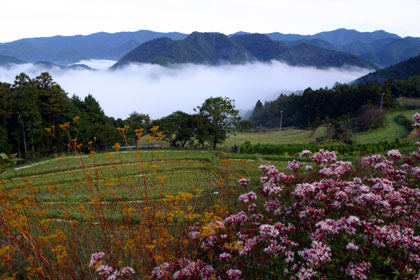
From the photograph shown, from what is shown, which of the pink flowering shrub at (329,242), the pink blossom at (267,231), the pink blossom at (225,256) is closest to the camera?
the pink flowering shrub at (329,242)

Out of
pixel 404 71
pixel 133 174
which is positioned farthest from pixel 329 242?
pixel 404 71

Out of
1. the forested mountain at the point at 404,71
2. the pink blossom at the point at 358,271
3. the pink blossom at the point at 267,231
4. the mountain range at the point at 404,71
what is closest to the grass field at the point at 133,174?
the pink blossom at the point at 267,231

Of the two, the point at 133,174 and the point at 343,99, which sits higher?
the point at 343,99

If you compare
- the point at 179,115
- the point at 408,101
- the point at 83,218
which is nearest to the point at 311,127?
the point at 408,101

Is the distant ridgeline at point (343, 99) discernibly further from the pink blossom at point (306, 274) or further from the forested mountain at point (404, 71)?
the pink blossom at point (306, 274)

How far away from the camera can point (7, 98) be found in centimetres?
3488

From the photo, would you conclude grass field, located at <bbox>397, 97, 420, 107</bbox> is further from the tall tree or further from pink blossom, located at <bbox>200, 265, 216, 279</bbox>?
pink blossom, located at <bbox>200, 265, 216, 279</bbox>

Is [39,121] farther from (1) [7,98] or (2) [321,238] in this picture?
(2) [321,238]

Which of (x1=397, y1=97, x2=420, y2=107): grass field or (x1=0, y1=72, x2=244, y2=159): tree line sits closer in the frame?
(x1=0, y1=72, x2=244, y2=159): tree line

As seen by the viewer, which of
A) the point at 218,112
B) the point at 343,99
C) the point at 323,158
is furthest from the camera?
the point at 343,99

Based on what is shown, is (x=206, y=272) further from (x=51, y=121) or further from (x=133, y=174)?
(x=51, y=121)

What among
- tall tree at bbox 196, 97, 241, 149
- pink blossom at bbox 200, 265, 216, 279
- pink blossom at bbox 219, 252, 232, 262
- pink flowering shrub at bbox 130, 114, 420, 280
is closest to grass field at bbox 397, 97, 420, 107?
tall tree at bbox 196, 97, 241, 149

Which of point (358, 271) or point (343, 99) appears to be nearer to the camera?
point (358, 271)

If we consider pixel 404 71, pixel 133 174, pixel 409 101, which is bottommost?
pixel 133 174
